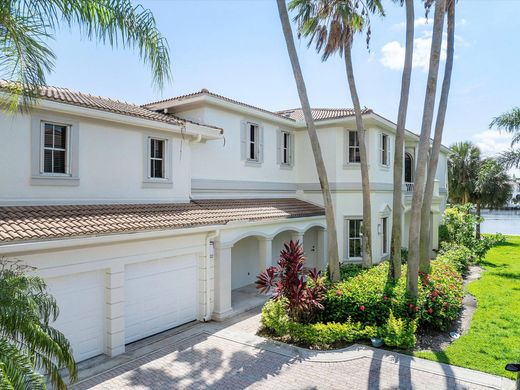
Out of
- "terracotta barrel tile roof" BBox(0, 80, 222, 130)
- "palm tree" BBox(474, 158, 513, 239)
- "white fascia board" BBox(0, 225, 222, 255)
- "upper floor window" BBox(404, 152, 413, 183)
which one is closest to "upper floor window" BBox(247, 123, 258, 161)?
"terracotta barrel tile roof" BBox(0, 80, 222, 130)

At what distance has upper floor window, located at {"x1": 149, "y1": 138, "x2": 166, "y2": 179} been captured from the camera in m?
13.0

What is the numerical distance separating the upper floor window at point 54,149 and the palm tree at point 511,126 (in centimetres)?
2188

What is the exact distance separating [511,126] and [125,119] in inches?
812

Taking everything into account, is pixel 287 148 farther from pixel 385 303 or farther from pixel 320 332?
pixel 320 332

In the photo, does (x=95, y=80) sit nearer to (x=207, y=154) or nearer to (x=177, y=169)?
(x=177, y=169)

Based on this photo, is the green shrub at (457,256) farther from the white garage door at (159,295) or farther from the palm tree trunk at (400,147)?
the white garage door at (159,295)

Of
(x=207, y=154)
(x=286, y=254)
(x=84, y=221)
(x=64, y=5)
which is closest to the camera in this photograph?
(x=64, y=5)

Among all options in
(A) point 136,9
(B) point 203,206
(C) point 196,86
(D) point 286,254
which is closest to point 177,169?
(B) point 203,206

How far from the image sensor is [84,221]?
927 centimetres

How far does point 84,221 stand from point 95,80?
344cm

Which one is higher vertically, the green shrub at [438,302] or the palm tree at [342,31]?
the palm tree at [342,31]

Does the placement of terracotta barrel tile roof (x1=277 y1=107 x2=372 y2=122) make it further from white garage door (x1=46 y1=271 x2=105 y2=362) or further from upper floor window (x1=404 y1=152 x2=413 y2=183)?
white garage door (x1=46 y1=271 x2=105 y2=362)

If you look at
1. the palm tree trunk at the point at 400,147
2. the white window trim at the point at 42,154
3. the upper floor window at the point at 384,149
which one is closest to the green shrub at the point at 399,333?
the palm tree trunk at the point at 400,147

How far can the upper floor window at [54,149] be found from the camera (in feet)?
33.6
